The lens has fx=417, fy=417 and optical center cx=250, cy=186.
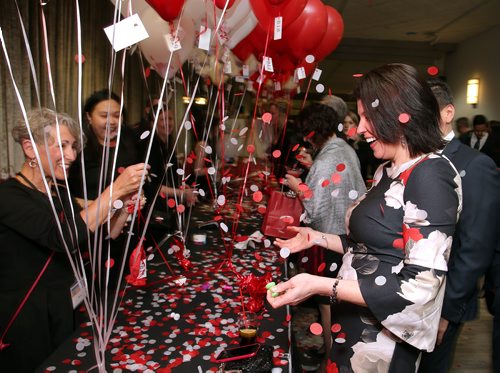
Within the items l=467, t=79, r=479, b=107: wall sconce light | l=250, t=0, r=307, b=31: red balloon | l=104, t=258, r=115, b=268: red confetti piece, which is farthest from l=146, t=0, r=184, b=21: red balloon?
l=467, t=79, r=479, b=107: wall sconce light

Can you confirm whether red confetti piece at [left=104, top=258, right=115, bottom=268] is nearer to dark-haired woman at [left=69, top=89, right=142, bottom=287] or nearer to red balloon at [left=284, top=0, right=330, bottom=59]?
dark-haired woman at [left=69, top=89, right=142, bottom=287]

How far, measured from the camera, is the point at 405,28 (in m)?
6.22

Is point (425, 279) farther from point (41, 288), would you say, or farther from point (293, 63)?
point (293, 63)

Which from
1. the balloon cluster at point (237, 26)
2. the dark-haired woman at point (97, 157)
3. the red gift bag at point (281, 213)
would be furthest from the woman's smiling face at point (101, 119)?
the red gift bag at point (281, 213)

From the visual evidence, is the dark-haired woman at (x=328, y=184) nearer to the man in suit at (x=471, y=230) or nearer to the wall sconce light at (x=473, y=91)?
the man in suit at (x=471, y=230)

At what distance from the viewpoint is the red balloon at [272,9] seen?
1845mm

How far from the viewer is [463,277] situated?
1.43 meters

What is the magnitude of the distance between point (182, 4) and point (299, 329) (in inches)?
82.1

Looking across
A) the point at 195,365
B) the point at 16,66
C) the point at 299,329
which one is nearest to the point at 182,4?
the point at 195,365

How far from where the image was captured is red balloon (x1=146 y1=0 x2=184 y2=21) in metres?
1.55

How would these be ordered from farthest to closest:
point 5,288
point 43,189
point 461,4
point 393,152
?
point 461,4 → point 43,189 → point 5,288 → point 393,152

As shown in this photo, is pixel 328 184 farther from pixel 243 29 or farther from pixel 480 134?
pixel 480 134

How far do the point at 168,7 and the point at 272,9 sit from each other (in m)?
0.54

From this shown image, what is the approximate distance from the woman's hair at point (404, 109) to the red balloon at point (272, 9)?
92cm
